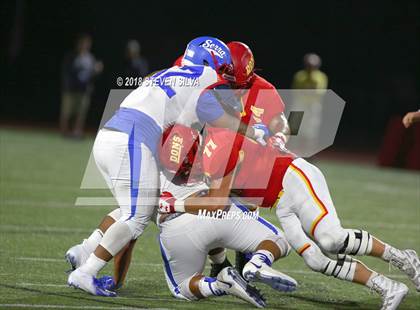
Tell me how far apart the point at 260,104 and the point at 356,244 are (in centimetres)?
133

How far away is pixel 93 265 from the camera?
5.36m

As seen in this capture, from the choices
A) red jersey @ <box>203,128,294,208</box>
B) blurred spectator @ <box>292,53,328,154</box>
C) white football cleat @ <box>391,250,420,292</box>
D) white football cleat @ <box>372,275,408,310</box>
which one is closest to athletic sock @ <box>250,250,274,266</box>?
red jersey @ <box>203,128,294,208</box>

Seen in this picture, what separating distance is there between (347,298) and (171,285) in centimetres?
111

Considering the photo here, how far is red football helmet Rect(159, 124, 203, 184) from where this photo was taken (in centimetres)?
575

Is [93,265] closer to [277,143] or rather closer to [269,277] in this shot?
[269,277]

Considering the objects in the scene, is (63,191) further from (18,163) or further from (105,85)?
(105,85)

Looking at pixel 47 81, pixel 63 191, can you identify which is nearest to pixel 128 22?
pixel 47 81

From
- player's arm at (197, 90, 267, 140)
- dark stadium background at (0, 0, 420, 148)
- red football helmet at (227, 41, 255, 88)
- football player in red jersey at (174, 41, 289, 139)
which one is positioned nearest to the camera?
player's arm at (197, 90, 267, 140)

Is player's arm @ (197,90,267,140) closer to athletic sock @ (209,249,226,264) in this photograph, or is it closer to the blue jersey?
the blue jersey

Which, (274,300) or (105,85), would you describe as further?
(105,85)

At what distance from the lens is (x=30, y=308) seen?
194 inches

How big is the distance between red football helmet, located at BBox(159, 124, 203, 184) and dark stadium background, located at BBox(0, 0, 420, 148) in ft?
52.8

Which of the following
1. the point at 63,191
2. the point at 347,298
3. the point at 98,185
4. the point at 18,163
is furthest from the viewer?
the point at 18,163

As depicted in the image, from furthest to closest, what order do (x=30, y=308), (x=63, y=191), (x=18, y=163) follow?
(x=18, y=163) → (x=63, y=191) → (x=30, y=308)
